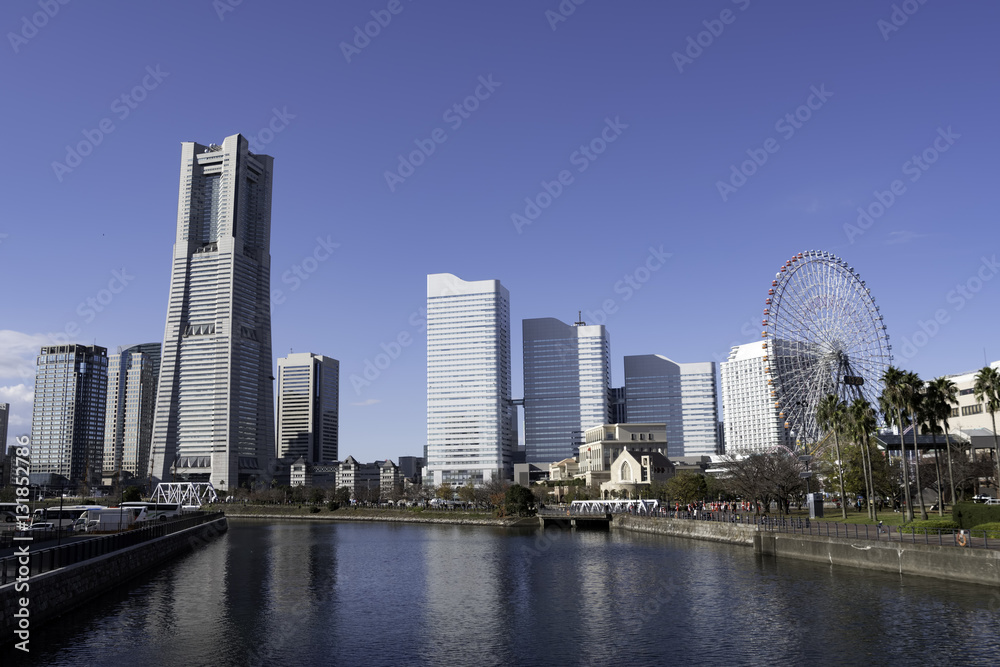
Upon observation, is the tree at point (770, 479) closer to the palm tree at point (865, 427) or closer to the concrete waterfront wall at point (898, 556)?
the palm tree at point (865, 427)

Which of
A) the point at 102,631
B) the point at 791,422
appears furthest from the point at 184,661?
the point at 791,422

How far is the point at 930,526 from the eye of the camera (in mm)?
65625

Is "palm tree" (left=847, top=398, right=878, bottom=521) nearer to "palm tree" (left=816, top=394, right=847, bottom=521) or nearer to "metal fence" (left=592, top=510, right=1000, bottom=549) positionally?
"palm tree" (left=816, top=394, right=847, bottom=521)

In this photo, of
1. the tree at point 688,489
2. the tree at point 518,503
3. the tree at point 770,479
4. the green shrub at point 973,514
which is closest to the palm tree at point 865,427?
the tree at point 770,479

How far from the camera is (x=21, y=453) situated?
44.7m

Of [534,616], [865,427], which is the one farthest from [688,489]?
[534,616]

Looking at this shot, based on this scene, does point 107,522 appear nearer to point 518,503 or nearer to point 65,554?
point 65,554

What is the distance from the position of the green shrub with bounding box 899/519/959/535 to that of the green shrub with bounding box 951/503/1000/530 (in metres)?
1.04

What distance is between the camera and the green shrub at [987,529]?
58.6m

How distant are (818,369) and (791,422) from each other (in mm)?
10338

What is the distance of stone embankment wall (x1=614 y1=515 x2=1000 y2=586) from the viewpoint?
174 feet

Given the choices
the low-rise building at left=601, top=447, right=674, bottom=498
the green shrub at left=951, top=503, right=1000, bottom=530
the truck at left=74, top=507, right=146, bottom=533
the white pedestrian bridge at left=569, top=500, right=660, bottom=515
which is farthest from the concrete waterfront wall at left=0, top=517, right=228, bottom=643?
the low-rise building at left=601, top=447, right=674, bottom=498

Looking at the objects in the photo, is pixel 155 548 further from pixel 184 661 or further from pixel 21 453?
Result: pixel 184 661

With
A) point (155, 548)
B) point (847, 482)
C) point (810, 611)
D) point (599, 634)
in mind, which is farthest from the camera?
point (847, 482)
